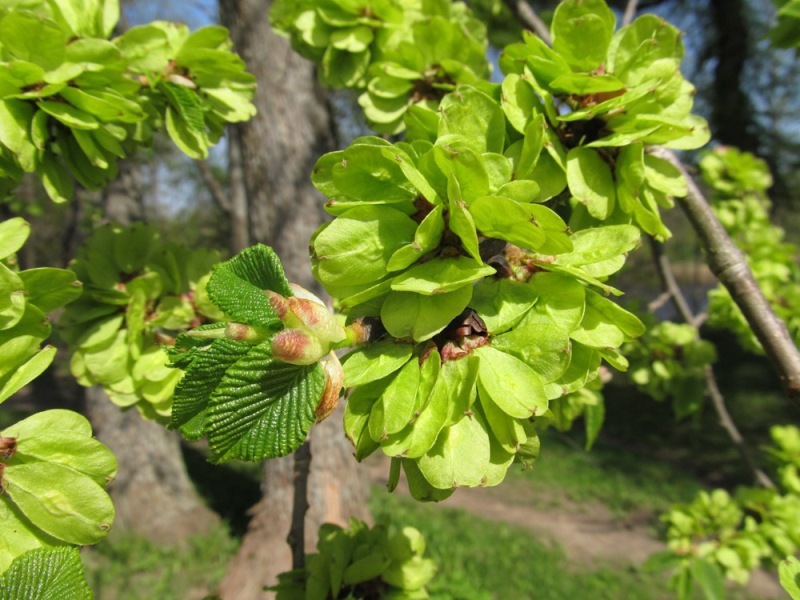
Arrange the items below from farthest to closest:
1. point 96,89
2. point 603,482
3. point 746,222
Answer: point 603,482, point 746,222, point 96,89

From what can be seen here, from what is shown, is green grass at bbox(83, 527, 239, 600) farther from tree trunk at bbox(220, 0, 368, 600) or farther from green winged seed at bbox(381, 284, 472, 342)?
green winged seed at bbox(381, 284, 472, 342)

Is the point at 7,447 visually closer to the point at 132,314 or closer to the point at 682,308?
the point at 132,314

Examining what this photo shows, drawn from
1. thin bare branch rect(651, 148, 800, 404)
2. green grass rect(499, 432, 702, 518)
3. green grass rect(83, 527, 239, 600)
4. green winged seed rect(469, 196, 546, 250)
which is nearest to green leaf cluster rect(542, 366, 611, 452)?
thin bare branch rect(651, 148, 800, 404)

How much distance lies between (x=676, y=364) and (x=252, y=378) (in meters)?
2.36

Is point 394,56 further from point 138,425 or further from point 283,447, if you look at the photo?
point 138,425

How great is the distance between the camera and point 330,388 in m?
0.62

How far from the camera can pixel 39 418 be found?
0.79 metres

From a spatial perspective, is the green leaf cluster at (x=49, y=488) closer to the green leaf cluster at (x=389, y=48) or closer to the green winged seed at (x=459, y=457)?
the green winged seed at (x=459, y=457)

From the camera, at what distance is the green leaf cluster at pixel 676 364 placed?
2434 mm

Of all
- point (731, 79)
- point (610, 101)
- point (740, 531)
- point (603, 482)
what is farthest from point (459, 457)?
point (731, 79)

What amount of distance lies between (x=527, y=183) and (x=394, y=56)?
71cm

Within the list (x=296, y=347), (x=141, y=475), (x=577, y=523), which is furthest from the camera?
(x=577, y=523)

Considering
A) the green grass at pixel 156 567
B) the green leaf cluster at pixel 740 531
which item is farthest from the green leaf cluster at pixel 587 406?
the green grass at pixel 156 567

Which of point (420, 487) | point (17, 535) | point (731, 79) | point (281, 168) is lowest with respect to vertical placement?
point (281, 168)
